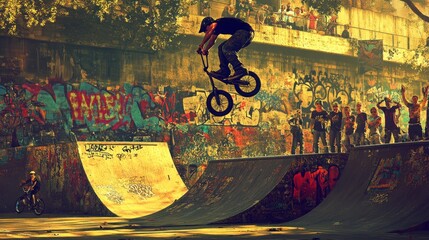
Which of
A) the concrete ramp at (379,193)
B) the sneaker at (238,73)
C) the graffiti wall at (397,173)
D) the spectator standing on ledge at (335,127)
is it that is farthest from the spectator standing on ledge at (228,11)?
the sneaker at (238,73)

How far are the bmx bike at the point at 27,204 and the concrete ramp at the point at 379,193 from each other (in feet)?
34.3

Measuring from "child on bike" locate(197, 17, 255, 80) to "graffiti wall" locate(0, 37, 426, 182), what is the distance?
19835 millimetres

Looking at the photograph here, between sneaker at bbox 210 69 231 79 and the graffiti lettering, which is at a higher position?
sneaker at bbox 210 69 231 79

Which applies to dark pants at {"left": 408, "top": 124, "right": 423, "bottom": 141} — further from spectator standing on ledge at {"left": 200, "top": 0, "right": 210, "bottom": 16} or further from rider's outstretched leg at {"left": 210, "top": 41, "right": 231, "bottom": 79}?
spectator standing on ledge at {"left": 200, "top": 0, "right": 210, "bottom": 16}

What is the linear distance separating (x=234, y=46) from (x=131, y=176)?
39.3 feet

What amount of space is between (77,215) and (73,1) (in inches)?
505

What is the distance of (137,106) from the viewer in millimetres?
35562

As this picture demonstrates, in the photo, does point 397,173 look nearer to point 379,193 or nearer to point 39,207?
point 379,193

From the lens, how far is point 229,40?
1358cm

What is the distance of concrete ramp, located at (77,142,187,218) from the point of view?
23656 millimetres

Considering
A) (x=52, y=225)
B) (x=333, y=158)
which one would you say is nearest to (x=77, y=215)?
(x=52, y=225)

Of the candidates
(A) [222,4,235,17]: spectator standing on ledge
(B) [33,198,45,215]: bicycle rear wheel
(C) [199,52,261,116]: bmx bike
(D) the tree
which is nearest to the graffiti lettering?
(B) [33,198,45,215]: bicycle rear wheel

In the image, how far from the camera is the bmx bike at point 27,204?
24.9 metres

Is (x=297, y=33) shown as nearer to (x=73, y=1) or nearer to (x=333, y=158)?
(x=73, y=1)
